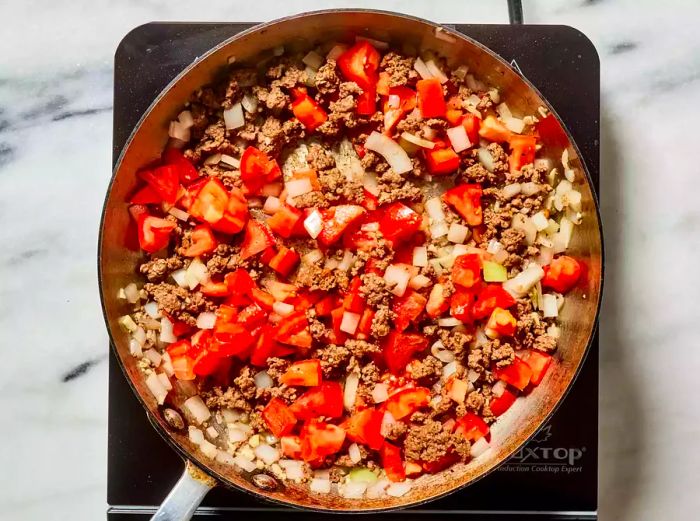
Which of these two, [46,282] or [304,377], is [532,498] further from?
[46,282]

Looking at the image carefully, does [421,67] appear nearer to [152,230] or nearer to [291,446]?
[152,230]

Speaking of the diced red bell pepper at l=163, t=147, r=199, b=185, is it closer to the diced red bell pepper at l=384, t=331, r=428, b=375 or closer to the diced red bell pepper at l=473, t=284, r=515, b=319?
the diced red bell pepper at l=384, t=331, r=428, b=375

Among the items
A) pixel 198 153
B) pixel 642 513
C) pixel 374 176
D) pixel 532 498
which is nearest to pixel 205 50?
pixel 198 153

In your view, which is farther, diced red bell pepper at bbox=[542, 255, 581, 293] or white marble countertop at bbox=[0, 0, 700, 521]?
white marble countertop at bbox=[0, 0, 700, 521]

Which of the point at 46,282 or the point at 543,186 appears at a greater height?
the point at 543,186

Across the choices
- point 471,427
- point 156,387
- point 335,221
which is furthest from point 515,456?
point 156,387

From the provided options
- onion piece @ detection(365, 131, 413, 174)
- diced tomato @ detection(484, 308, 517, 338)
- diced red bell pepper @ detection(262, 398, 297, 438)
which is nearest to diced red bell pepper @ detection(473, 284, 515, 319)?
diced tomato @ detection(484, 308, 517, 338)
